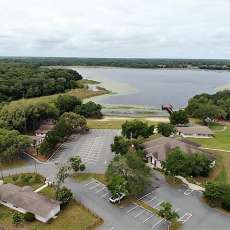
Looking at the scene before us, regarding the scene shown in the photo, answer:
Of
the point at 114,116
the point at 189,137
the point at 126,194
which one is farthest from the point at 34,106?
the point at 126,194

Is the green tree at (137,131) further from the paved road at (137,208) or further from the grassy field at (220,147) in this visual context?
the grassy field at (220,147)

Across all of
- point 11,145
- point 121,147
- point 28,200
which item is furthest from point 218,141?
point 28,200

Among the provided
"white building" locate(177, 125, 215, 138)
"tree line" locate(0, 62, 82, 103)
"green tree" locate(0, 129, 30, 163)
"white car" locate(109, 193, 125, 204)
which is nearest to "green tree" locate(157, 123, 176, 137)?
"white building" locate(177, 125, 215, 138)

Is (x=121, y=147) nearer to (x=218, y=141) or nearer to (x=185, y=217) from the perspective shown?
(x=185, y=217)

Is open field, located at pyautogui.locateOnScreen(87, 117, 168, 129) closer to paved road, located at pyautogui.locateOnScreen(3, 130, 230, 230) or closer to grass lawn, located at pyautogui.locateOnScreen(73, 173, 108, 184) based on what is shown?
paved road, located at pyautogui.locateOnScreen(3, 130, 230, 230)

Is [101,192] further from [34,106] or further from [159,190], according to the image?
[34,106]

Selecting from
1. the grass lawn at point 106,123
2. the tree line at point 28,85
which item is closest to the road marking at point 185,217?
the grass lawn at point 106,123
